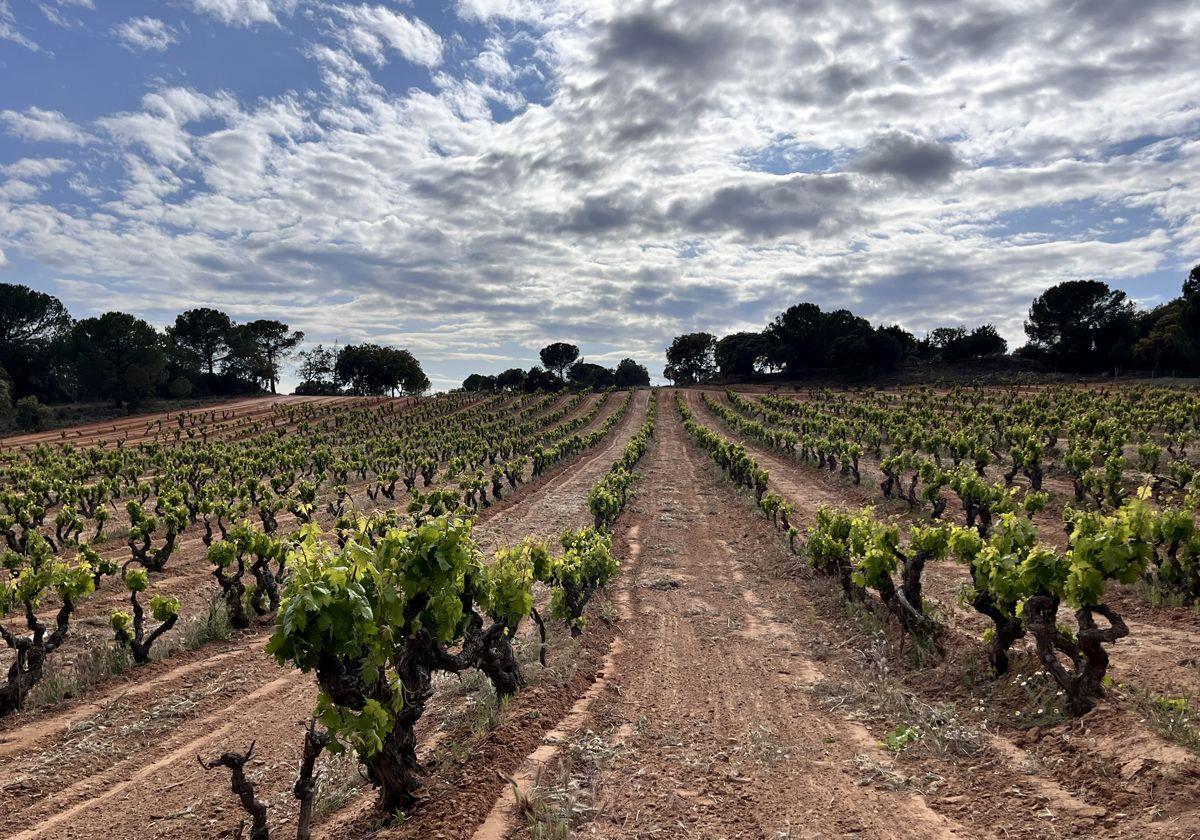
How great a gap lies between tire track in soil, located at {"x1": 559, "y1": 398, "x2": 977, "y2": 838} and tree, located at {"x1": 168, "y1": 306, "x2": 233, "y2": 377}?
350ft

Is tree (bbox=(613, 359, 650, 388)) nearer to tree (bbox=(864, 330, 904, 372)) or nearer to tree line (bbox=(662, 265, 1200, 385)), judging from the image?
tree line (bbox=(662, 265, 1200, 385))

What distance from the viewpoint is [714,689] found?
10.2 m

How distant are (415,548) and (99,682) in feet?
26.2

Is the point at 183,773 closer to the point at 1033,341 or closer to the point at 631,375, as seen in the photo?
the point at 1033,341

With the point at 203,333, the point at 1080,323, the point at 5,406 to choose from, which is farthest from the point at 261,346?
the point at 1080,323

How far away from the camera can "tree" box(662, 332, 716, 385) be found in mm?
142750

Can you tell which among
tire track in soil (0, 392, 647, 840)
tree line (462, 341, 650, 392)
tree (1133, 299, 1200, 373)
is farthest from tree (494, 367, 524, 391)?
tire track in soil (0, 392, 647, 840)

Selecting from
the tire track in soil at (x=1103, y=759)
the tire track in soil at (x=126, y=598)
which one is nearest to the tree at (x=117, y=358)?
the tire track in soil at (x=126, y=598)

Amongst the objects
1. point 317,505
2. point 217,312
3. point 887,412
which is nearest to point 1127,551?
point 317,505

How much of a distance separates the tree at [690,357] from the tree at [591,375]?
51.8 feet

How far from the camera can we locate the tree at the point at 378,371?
11831cm

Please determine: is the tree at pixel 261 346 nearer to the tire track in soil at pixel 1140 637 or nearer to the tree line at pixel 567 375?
the tree line at pixel 567 375

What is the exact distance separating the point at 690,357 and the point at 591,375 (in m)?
24.2

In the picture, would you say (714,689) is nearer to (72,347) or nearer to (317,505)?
(317,505)
